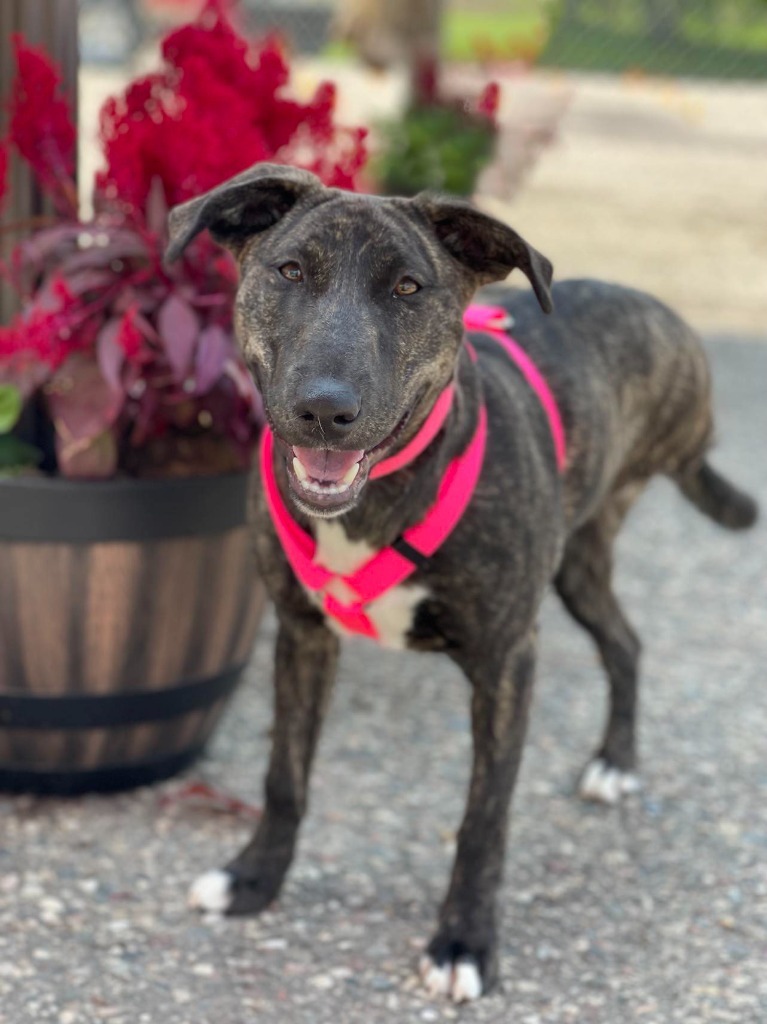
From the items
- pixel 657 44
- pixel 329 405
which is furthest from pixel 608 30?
pixel 329 405

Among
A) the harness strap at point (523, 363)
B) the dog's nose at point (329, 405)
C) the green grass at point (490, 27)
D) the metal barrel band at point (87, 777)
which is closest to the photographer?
the dog's nose at point (329, 405)

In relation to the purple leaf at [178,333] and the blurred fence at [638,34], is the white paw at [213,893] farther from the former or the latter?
the blurred fence at [638,34]

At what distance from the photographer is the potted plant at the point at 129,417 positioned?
3342 millimetres

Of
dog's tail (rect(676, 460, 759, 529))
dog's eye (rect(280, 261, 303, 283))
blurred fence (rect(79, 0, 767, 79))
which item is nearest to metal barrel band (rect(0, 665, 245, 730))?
dog's eye (rect(280, 261, 303, 283))

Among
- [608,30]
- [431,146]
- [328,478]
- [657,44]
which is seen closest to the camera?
[328,478]

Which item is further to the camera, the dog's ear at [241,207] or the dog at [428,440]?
the dog's ear at [241,207]

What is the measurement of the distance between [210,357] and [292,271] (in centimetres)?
71

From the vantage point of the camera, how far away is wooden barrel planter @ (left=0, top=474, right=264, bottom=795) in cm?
334

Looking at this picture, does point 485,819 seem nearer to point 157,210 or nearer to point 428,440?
point 428,440

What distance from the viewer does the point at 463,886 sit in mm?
3088

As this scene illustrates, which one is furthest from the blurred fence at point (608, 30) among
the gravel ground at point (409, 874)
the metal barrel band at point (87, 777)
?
the metal barrel band at point (87, 777)

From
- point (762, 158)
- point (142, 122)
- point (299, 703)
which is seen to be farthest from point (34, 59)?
point (762, 158)

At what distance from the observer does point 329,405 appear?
239cm

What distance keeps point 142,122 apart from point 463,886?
6.39 feet
